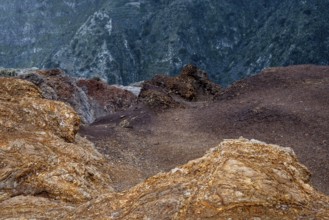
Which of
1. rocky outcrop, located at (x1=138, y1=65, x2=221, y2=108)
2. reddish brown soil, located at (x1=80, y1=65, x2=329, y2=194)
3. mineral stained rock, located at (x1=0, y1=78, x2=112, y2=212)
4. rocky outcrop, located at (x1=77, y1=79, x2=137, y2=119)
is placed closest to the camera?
mineral stained rock, located at (x1=0, y1=78, x2=112, y2=212)

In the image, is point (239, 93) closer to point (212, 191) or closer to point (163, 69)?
point (212, 191)

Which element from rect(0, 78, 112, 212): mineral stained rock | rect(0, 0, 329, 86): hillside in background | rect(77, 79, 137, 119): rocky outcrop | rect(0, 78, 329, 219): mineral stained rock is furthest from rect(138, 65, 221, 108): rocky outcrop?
rect(0, 0, 329, 86): hillside in background

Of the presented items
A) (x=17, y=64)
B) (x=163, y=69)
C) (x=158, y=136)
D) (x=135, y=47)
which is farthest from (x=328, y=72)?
(x=17, y=64)

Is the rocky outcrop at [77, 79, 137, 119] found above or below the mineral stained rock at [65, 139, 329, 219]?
below

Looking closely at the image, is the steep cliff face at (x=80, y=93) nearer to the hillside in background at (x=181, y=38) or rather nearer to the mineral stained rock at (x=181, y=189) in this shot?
the mineral stained rock at (x=181, y=189)

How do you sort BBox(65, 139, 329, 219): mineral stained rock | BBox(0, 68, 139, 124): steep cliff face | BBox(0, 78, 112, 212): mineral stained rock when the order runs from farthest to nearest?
BBox(0, 68, 139, 124): steep cliff face
BBox(0, 78, 112, 212): mineral stained rock
BBox(65, 139, 329, 219): mineral stained rock

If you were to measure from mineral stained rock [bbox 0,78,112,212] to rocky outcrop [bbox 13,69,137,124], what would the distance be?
10217 millimetres

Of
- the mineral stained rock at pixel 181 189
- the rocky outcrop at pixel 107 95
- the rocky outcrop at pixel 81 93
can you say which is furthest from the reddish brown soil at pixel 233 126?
the rocky outcrop at pixel 107 95

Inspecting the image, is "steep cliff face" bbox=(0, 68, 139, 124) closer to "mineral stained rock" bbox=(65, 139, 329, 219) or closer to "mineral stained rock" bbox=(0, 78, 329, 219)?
"mineral stained rock" bbox=(0, 78, 329, 219)

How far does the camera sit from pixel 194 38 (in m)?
127

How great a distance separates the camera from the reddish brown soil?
16705mm

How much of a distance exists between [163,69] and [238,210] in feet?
377

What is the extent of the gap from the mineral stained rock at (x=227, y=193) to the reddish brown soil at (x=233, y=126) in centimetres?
605

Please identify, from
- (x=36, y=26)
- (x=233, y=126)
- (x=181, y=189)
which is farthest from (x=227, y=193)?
(x=36, y=26)
